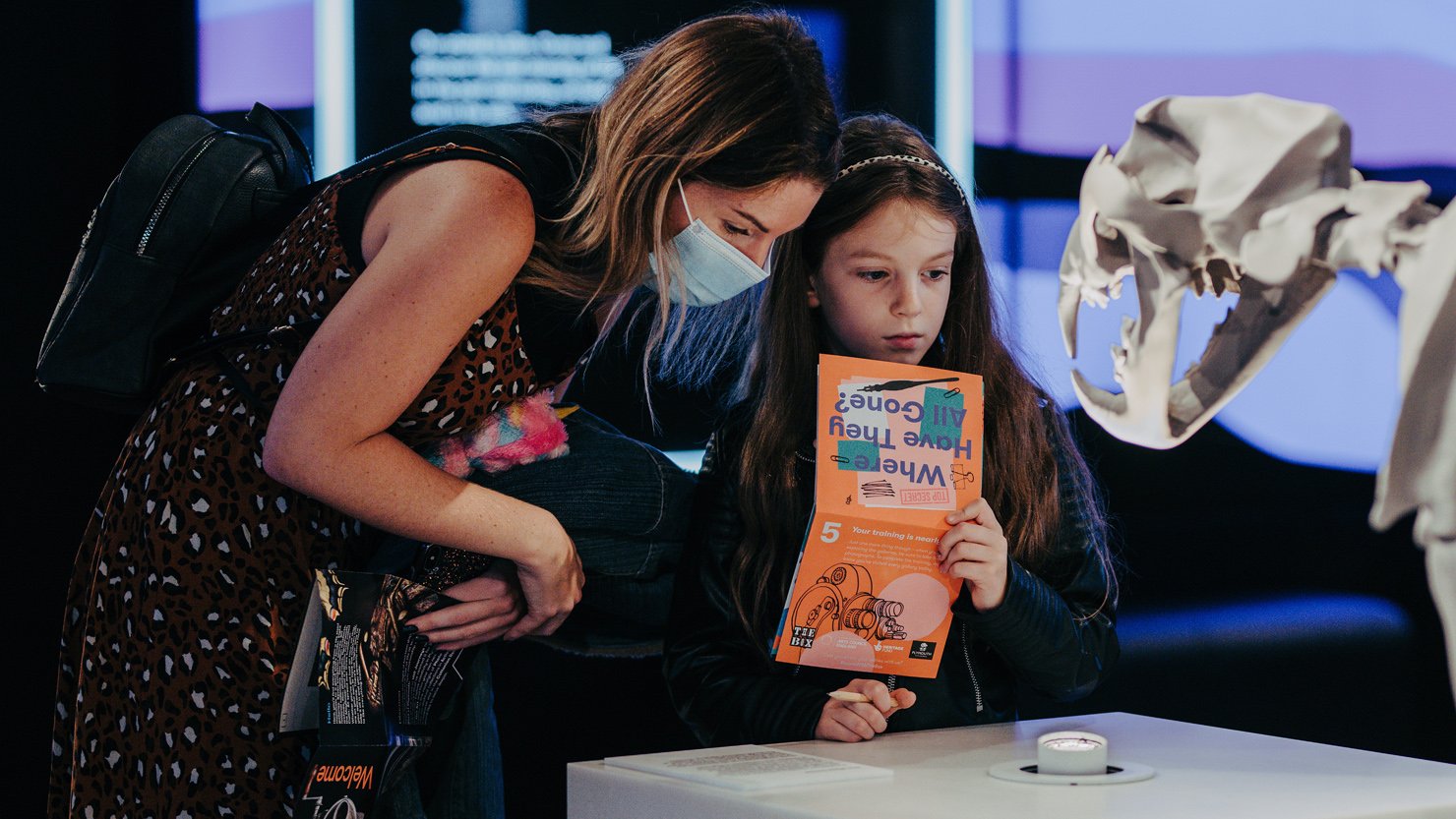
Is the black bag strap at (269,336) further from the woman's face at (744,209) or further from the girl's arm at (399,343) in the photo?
the woman's face at (744,209)

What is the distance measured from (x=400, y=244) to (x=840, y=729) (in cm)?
62

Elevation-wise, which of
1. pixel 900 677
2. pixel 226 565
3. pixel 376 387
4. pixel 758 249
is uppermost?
pixel 758 249

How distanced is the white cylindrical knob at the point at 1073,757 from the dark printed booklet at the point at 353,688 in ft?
2.06

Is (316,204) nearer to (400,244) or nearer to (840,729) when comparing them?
(400,244)

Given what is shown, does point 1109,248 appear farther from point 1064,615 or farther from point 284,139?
point 284,139

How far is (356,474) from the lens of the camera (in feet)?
4.36

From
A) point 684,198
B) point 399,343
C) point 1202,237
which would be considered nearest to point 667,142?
point 684,198

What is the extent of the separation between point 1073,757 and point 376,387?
2.22ft

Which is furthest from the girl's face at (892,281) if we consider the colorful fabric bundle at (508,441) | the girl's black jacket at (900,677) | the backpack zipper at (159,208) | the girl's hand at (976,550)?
the backpack zipper at (159,208)

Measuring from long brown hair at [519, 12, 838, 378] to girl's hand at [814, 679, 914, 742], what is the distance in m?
0.41

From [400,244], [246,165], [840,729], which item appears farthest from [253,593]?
[840,729]

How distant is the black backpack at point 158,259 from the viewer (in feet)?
4.96

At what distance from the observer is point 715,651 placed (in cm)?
168

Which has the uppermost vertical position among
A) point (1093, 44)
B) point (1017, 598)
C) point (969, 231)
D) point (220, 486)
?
point (1093, 44)
